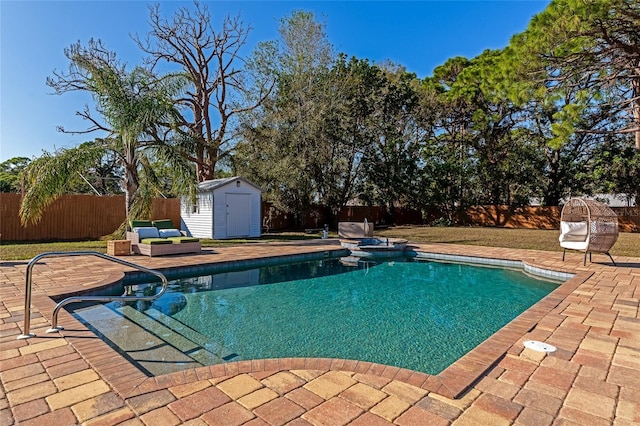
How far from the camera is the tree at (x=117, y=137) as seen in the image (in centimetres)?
1000

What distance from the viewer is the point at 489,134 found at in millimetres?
21328

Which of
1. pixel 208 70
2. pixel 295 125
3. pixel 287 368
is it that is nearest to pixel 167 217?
pixel 295 125

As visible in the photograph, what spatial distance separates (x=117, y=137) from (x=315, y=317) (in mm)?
9582

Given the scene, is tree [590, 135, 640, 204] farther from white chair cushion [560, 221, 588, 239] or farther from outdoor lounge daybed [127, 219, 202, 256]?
outdoor lounge daybed [127, 219, 202, 256]

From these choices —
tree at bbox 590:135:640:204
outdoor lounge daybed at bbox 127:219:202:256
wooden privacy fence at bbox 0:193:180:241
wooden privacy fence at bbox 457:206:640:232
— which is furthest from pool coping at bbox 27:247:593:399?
tree at bbox 590:135:640:204

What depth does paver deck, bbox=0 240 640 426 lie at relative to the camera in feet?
6.86

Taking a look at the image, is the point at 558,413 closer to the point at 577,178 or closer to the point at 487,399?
the point at 487,399

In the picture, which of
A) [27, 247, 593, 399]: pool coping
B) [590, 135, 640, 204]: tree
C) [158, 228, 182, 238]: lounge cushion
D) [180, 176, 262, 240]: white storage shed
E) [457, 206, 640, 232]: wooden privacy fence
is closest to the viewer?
[27, 247, 593, 399]: pool coping

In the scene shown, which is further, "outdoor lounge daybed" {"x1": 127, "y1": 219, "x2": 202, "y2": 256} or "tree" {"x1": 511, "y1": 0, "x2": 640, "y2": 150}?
"outdoor lounge daybed" {"x1": 127, "y1": 219, "x2": 202, "y2": 256}

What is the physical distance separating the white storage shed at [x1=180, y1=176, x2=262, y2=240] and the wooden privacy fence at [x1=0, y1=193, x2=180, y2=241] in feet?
7.56

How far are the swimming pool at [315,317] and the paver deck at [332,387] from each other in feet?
2.36

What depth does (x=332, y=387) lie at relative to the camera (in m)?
2.45

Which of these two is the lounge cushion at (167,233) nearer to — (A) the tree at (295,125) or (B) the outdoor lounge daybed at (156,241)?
(B) the outdoor lounge daybed at (156,241)

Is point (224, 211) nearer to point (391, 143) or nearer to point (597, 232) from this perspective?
point (391, 143)
